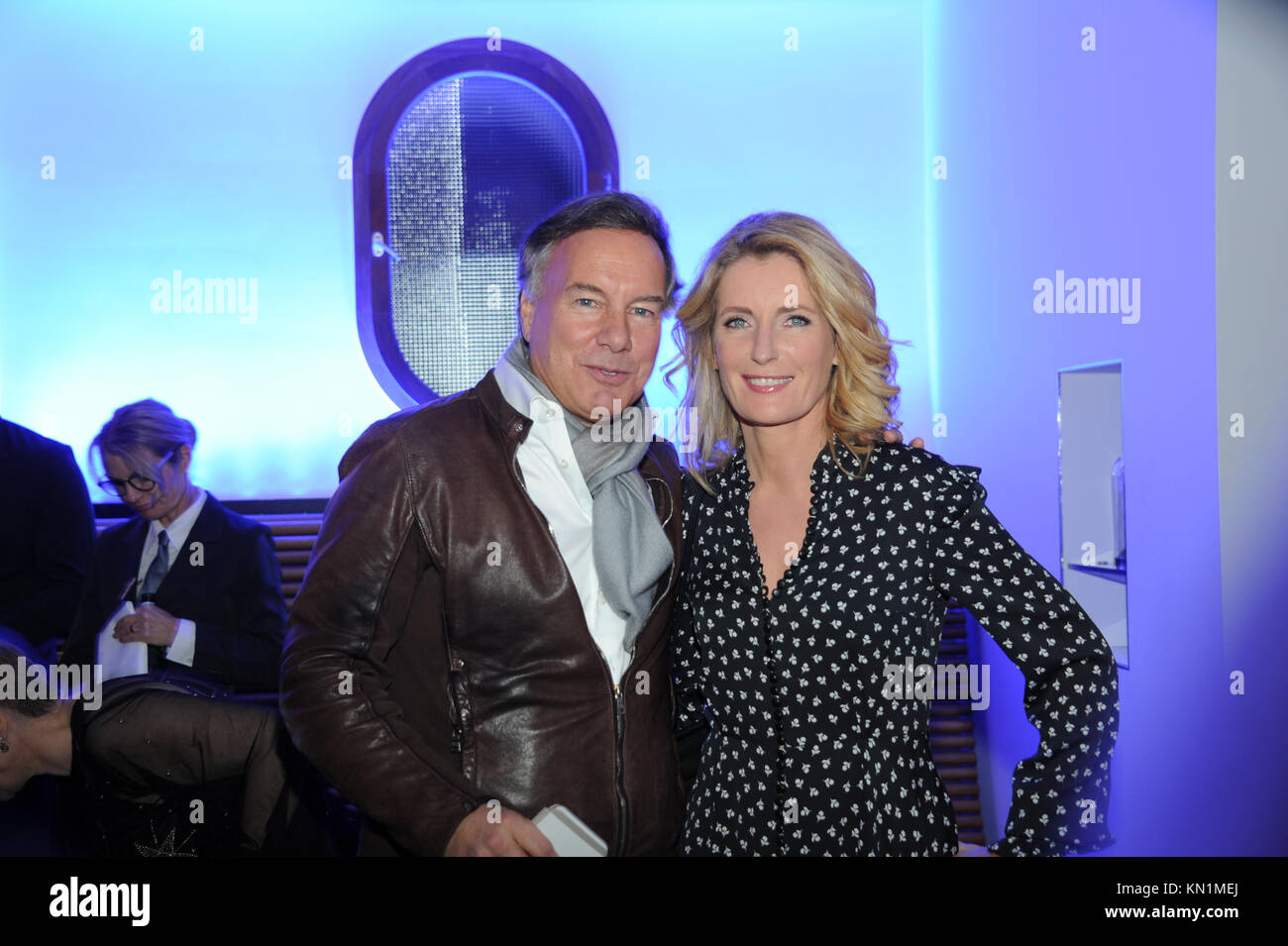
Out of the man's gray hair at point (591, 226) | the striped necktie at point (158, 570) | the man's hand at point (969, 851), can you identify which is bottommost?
the man's hand at point (969, 851)

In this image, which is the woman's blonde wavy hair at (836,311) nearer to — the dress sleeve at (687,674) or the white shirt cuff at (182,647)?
the dress sleeve at (687,674)

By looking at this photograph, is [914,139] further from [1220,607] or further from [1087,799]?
[1087,799]

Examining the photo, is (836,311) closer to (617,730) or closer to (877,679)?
(877,679)

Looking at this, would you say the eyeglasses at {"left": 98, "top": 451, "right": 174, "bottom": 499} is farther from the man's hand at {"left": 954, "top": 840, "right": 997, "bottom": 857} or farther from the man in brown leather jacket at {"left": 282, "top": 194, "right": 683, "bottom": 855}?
the man's hand at {"left": 954, "top": 840, "right": 997, "bottom": 857}

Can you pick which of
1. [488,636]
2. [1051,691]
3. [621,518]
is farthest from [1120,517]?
[488,636]

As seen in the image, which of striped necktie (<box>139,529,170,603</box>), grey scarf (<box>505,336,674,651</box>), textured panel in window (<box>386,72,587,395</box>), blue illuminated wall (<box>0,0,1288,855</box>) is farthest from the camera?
textured panel in window (<box>386,72,587,395</box>)

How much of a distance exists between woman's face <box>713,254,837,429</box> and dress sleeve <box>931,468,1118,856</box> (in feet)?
1.38

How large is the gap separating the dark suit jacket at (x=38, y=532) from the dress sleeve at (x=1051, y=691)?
2.98 meters

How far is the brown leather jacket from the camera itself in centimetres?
169

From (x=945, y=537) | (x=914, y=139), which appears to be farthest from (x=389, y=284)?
(x=945, y=537)

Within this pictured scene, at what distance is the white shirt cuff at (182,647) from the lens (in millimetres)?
3330

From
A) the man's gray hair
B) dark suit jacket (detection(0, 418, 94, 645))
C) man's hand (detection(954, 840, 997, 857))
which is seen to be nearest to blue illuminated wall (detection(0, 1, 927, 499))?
dark suit jacket (detection(0, 418, 94, 645))

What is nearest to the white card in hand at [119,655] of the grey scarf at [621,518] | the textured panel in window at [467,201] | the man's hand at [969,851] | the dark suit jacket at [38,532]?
the dark suit jacket at [38,532]

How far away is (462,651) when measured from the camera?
70.9 inches
